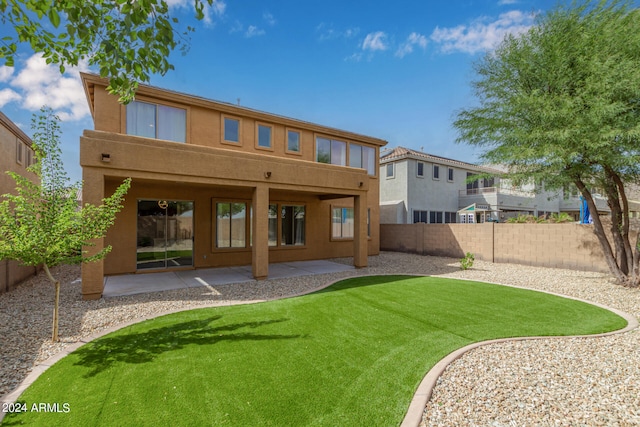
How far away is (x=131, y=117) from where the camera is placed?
11281 mm

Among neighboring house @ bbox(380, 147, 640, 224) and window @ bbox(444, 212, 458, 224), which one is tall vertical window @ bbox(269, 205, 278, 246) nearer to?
neighboring house @ bbox(380, 147, 640, 224)

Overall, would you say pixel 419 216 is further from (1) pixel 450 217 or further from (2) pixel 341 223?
(2) pixel 341 223

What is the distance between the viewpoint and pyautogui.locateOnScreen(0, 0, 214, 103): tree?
4.34 metres

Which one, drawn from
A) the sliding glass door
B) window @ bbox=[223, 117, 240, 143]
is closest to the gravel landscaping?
the sliding glass door

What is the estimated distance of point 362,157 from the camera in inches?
698

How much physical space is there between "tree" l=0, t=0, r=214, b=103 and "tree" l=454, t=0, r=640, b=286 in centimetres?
1008

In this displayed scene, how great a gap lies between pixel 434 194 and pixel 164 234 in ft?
66.1

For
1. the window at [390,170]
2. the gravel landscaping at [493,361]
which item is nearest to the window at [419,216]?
the window at [390,170]

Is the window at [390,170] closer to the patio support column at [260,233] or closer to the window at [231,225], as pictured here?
the window at [231,225]

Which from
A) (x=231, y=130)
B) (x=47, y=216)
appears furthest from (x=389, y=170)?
(x=47, y=216)

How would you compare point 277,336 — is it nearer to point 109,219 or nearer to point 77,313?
point 109,219

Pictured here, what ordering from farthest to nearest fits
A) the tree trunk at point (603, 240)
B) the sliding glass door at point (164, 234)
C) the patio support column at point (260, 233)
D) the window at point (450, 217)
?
the window at point (450, 217) → the sliding glass door at point (164, 234) → the patio support column at point (260, 233) → the tree trunk at point (603, 240)

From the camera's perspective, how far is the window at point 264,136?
1402 centimetres

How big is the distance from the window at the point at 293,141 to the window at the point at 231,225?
3.57 m
